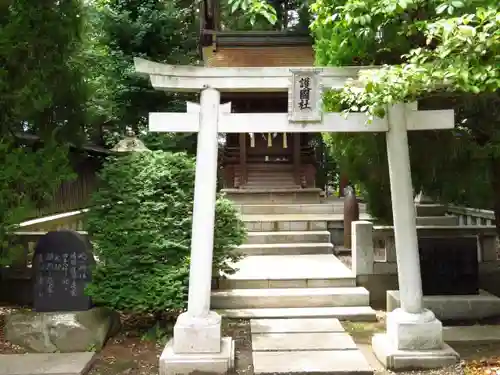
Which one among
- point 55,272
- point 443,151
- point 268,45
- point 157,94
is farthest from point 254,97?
point 55,272

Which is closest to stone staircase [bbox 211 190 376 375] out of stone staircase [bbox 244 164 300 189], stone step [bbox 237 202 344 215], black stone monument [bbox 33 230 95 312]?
stone step [bbox 237 202 344 215]

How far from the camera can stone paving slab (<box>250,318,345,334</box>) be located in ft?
21.1

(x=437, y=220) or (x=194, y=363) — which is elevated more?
(x=437, y=220)

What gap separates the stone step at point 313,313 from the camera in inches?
279

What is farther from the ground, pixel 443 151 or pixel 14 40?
pixel 14 40

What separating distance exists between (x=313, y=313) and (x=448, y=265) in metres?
2.24

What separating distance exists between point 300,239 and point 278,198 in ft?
13.4

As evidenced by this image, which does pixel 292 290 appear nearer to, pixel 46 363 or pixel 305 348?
pixel 305 348

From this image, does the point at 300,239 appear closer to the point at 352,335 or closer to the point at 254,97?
the point at 352,335

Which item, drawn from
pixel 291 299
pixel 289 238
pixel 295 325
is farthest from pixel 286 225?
pixel 295 325

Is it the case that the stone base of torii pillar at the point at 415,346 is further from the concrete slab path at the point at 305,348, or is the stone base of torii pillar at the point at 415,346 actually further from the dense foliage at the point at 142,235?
the dense foliage at the point at 142,235

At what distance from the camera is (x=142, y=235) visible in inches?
246

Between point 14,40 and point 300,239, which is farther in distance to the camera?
point 300,239

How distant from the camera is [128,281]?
6238 millimetres
